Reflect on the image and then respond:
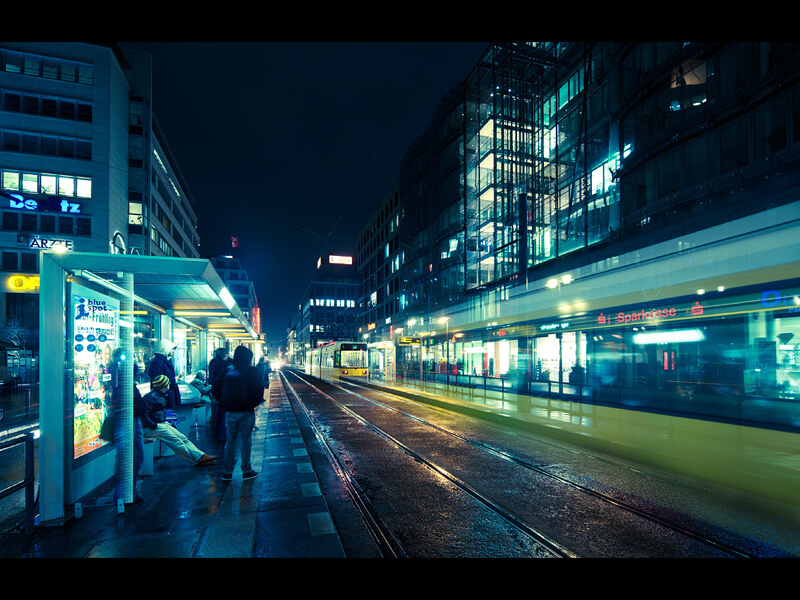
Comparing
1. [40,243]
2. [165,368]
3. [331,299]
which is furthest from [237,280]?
[165,368]

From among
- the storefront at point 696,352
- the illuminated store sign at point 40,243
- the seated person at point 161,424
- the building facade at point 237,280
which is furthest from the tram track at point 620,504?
the building facade at point 237,280

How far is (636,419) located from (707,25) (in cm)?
936

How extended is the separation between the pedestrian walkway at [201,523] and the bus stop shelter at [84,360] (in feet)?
1.23

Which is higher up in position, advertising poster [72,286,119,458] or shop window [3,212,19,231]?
shop window [3,212,19,231]

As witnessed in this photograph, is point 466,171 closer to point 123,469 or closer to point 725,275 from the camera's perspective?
point 725,275

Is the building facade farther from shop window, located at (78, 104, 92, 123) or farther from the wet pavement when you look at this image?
the wet pavement

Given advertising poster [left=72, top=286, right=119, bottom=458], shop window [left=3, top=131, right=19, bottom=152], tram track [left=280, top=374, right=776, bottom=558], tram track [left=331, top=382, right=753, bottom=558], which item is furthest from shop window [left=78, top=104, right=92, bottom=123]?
tram track [left=331, top=382, right=753, bottom=558]

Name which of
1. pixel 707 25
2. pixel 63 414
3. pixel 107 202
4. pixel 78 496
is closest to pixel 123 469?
pixel 78 496

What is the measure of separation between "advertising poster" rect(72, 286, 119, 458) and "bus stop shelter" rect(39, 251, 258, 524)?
0.01 metres

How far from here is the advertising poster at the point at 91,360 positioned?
5.18 meters

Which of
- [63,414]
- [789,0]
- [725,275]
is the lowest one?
[63,414]

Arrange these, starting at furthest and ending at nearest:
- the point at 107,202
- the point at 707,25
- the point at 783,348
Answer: the point at 107,202, the point at 783,348, the point at 707,25

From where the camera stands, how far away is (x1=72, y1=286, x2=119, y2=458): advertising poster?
17.0 ft
